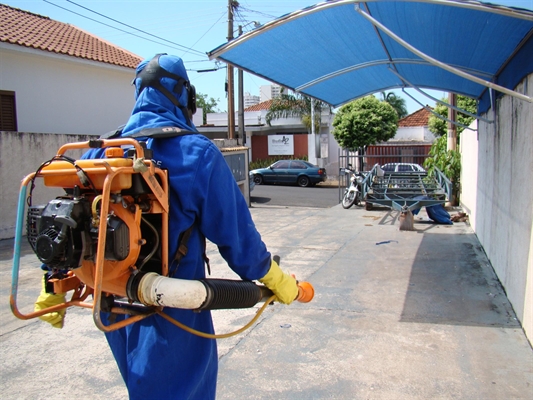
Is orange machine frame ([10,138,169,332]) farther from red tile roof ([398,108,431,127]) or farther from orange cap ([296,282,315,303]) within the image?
red tile roof ([398,108,431,127])

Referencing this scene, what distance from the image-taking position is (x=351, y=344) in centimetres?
394

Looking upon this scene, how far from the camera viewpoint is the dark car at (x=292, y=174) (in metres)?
22.1

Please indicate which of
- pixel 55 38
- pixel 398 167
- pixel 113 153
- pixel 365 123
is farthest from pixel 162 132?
pixel 365 123

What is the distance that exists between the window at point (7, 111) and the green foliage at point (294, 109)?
56.9ft

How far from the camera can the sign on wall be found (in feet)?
89.7

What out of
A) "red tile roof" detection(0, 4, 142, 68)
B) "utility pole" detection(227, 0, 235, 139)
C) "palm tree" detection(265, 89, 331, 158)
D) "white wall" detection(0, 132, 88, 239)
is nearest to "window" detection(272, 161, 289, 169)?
"palm tree" detection(265, 89, 331, 158)

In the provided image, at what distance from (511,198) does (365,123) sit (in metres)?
16.0

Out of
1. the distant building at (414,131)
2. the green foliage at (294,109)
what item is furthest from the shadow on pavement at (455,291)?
the distant building at (414,131)

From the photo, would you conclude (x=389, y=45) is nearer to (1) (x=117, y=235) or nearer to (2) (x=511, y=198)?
(2) (x=511, y=198)

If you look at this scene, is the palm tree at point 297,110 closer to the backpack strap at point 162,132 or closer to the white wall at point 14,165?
the white wall at point 14,165

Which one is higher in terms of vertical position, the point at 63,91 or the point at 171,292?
the point at 63,91

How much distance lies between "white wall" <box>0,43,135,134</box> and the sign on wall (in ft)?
45.0

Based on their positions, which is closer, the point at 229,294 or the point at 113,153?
the point at 113,153

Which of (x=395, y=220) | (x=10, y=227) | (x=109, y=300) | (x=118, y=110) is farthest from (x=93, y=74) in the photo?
(x=109, y=300)
